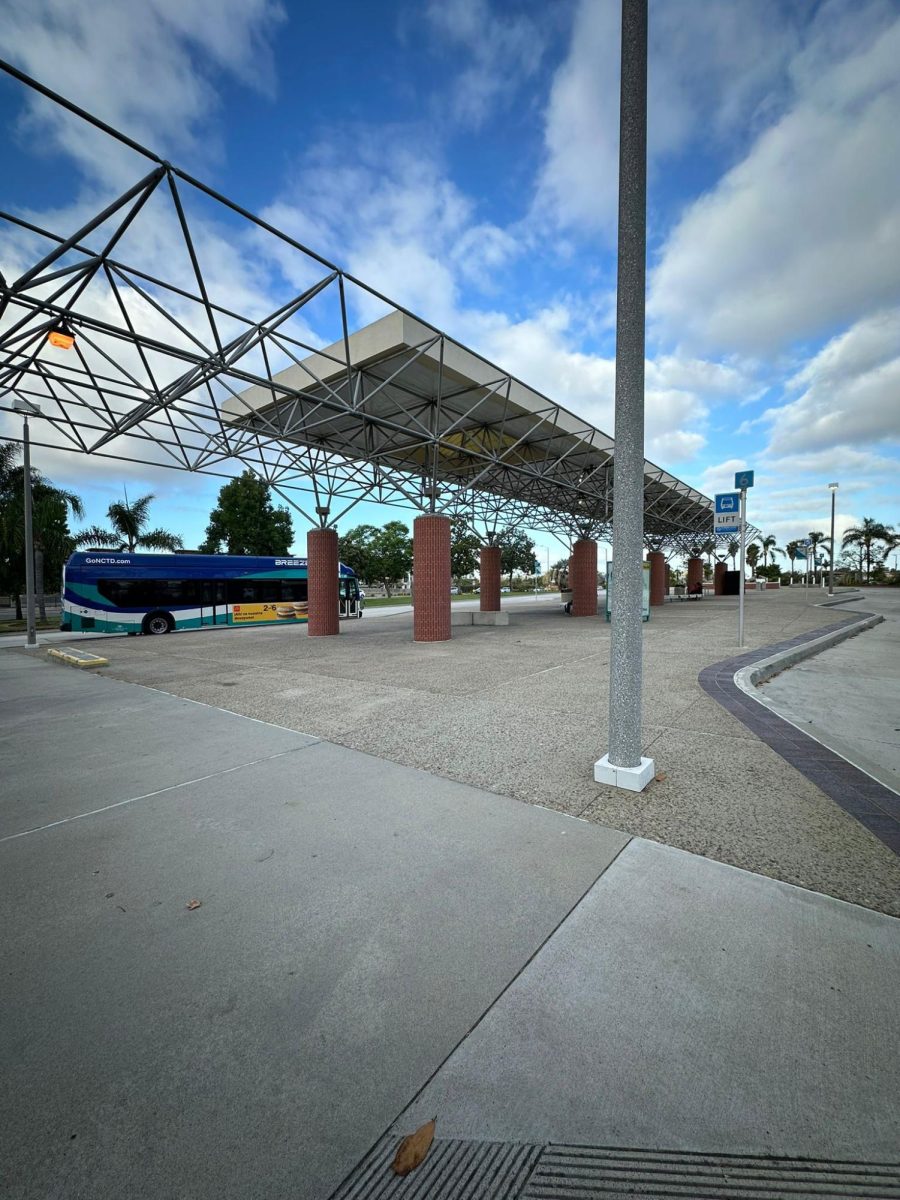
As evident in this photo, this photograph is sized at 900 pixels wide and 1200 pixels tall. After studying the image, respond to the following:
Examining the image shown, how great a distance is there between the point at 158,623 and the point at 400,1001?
69.4 ft

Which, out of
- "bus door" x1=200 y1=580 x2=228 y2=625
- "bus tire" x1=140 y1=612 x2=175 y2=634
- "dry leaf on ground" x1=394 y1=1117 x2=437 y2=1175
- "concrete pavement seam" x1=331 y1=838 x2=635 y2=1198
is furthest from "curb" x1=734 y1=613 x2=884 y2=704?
"bus tire" x1=140 y1=612 x2=175 y2=634

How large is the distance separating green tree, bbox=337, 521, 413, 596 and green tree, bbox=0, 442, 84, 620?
31.2 metres

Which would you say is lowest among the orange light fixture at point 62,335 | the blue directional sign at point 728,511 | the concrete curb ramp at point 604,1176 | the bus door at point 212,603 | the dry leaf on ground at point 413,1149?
the concrete curb ramp at point 604,1176

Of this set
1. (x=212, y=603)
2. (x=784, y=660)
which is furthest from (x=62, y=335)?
(x=784, y=660)

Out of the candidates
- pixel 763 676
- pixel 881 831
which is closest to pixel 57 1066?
pixel 881 831

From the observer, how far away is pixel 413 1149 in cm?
144

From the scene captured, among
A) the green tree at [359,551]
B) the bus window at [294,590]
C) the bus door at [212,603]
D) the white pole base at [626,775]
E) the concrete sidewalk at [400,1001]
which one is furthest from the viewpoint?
the green tree at [359,551]

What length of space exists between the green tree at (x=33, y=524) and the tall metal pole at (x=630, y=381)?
3186 cm

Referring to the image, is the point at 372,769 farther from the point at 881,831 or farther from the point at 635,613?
the point at 881,831

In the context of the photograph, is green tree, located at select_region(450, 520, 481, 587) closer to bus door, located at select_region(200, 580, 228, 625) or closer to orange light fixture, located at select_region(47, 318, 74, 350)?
bus door, located at select_region(200, 580, 228, 625)

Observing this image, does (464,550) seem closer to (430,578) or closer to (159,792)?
(430,578)

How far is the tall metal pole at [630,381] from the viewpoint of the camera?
373cm

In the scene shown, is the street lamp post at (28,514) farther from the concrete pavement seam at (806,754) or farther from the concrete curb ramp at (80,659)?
the concrete pavement seam at (806,754)

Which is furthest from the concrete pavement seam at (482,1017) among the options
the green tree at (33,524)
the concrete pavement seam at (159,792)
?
the green tree at (33,524)
